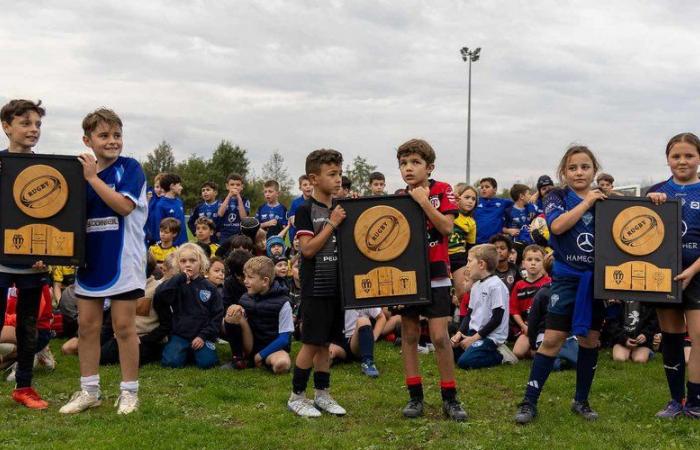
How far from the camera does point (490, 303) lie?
807 centimetres

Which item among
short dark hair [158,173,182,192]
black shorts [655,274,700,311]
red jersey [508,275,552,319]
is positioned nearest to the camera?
black shorts [655,274,700,311]

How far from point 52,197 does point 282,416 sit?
2.51 meters

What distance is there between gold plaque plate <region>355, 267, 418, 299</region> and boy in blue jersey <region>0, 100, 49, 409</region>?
2625mm

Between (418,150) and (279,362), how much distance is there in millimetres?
3098

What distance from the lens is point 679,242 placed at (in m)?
5.44

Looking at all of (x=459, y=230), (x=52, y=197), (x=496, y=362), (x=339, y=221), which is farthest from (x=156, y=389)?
(x=459, y=230)

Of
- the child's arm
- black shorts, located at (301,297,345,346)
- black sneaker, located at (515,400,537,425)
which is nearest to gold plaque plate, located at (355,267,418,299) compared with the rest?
black shorts, located at (301,297,345,346)

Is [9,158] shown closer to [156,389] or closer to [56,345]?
[156,389]

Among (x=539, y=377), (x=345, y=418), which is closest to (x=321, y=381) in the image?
(x=345, y=418)

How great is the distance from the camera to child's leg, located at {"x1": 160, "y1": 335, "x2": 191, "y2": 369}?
784cm

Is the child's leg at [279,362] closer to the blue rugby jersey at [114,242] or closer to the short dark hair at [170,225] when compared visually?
the blue rugby jersey at [114,242]

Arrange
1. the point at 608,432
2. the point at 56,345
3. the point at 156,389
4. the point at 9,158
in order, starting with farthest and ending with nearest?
1. the point at 56,345
2. the point at 156,389
3. the point at 9,158
4. the point at 608,432

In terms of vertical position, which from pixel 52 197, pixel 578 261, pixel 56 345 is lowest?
pixel 56 345

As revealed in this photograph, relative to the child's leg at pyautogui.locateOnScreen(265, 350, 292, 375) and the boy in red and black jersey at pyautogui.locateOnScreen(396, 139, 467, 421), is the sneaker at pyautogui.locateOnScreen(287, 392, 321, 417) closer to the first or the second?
the boy in red and black jersey at pyautogui.locateOnScreen(396, 139, 467, 421)
